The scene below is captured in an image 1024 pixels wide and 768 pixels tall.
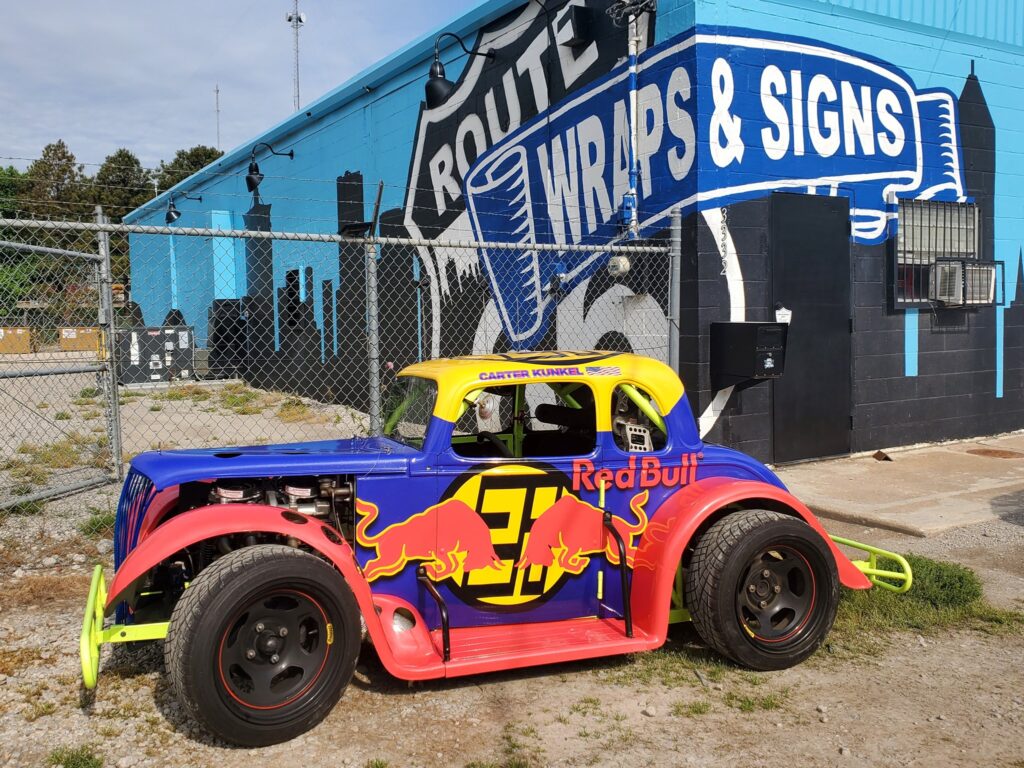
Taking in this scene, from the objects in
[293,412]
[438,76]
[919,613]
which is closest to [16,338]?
[293,412]

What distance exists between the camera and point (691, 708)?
364 cm

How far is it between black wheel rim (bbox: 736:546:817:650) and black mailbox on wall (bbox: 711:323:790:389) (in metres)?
4.14

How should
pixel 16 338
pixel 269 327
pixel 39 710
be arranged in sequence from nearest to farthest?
pixel 39 710, pixel 16 338, pixel 269 327

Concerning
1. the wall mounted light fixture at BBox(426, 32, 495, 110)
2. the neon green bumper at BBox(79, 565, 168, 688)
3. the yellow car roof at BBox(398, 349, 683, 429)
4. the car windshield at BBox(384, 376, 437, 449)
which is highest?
the wall mounted light fixture at BBox(426, 32, 495, 110)

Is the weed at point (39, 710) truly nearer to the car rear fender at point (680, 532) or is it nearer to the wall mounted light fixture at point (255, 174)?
the car rear fender at point (680, 532)

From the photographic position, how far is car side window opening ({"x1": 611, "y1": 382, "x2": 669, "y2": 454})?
14.3 ft

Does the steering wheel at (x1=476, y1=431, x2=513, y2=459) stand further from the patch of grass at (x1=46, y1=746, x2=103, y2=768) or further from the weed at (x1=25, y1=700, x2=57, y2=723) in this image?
the weed at (x1=25, y1=700, x2=57, y2=723)

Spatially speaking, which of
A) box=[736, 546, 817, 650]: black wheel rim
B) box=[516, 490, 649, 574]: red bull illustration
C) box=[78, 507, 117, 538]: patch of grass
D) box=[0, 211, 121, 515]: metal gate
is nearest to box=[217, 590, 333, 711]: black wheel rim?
box=[516, 490, 649, 574]: red bull illustration

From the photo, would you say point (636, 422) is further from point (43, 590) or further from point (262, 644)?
point (43, 590)

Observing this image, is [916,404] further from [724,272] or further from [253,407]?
[253,407]

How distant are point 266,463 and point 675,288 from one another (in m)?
5.26

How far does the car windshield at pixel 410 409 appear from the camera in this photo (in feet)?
13.6

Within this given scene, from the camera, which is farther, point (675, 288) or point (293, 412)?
point (293, 412)

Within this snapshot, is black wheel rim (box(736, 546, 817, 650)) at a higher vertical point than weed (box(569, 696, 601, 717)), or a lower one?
higher
